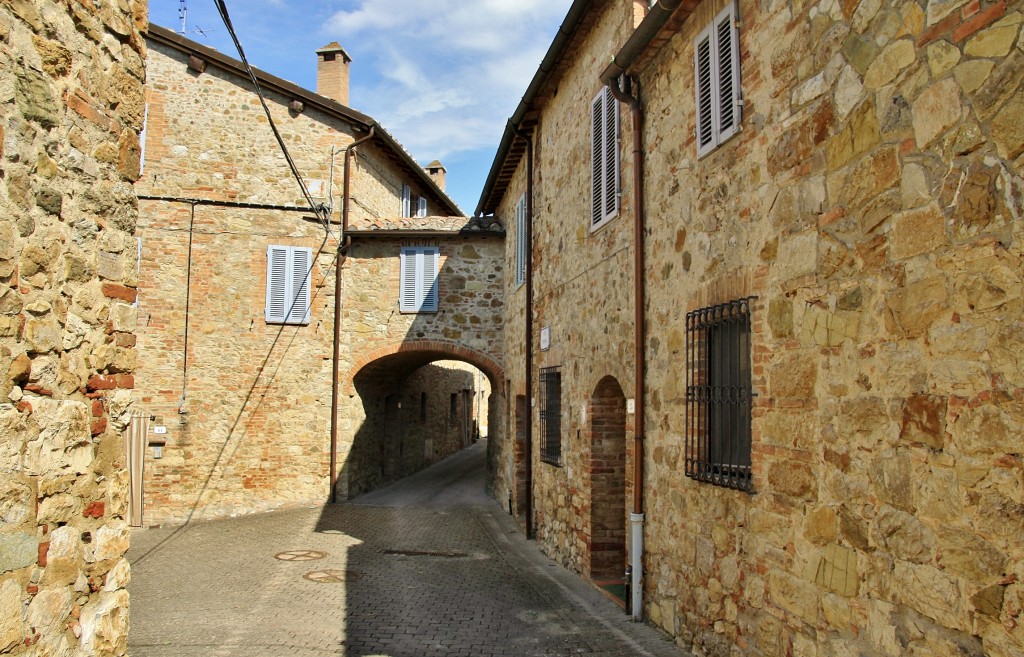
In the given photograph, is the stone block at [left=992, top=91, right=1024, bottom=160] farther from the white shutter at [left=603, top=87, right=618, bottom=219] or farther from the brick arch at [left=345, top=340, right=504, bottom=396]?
the brick arch at [left=345, top=340, right=504, bottom=396]

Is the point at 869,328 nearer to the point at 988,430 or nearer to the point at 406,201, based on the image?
the point at 988,430

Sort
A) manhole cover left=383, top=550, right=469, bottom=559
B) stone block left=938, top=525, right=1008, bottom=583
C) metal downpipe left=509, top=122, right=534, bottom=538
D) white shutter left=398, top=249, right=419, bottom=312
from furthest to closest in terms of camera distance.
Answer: white shutter left=398, top=249, right=419, bottom=312
metal downpipe left=509, top=122, right=534, bottom=538
manhole cover left=383, top=550, right=469, bottom=559
stone block left=938, top=525, right=1008, bottom=583

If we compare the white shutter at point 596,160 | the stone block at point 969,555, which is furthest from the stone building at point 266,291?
the stone block at point 969,555

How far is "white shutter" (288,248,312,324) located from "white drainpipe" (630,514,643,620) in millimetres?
9765

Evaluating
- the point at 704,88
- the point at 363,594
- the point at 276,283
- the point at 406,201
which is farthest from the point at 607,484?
the point at 406,201

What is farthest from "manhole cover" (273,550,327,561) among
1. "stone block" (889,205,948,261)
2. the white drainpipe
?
"stone block" (889,205,948,261)

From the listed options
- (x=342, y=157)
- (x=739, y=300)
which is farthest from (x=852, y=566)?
(x=342, y=157)

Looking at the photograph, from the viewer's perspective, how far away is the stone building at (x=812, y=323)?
3.18 metres

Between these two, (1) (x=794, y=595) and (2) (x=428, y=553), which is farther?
(2) (x=428, y=553)

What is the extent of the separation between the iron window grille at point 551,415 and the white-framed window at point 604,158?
103 inches

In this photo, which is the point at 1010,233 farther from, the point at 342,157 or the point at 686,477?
the point at 342,157

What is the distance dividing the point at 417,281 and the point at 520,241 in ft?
9.36

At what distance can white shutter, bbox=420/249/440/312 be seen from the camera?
15.3m

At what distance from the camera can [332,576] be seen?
934 centimetres
